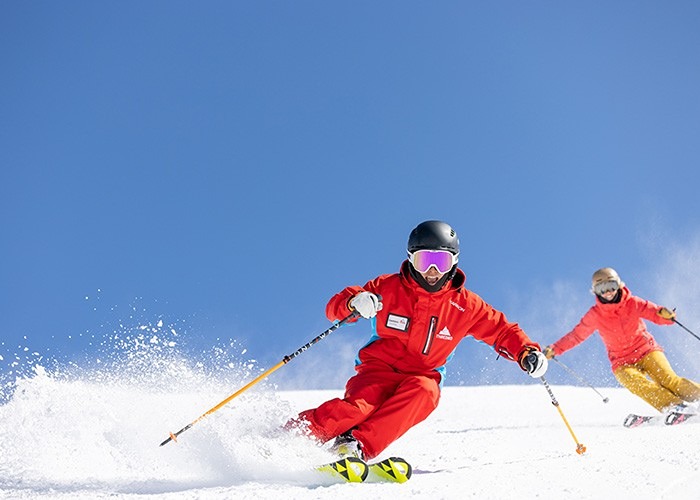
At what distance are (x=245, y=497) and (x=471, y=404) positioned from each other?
7733 millimetres

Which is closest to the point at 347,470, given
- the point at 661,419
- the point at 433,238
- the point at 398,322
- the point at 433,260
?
the point at 398,322

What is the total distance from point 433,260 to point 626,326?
422 centimetres

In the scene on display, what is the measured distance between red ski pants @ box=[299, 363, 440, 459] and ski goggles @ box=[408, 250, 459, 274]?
0.83m

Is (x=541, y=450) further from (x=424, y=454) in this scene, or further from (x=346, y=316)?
(x=346, y=316)

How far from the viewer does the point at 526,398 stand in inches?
416

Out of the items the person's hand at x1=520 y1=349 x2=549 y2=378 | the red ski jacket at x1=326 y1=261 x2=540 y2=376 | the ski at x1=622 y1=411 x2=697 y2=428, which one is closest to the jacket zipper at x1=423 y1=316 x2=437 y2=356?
the red ski jacket at x1=326 y1=261 x2=540 y2=376

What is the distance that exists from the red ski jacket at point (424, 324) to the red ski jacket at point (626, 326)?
11.6 ft

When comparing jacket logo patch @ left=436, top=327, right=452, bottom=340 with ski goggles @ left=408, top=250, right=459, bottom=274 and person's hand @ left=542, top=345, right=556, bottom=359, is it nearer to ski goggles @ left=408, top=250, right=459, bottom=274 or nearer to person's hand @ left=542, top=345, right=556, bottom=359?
ski goggles @ left=408, top=250, right=459, bottom=274

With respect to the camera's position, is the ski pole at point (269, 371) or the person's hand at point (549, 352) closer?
the ski pole at point (269, 371)

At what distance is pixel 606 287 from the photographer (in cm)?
788

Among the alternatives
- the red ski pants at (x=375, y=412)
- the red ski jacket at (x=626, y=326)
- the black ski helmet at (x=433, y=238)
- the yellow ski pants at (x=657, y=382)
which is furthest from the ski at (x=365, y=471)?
the red ski jacket at (x=626, y=326)

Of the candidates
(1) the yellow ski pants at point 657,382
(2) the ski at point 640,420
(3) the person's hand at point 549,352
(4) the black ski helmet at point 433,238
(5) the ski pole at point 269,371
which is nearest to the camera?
(5) the ski pole at point 269,371

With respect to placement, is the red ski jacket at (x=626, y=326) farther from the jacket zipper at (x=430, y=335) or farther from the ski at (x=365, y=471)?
the ski at (x=365, y=471)

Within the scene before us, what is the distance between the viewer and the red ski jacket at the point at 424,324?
191 inches
